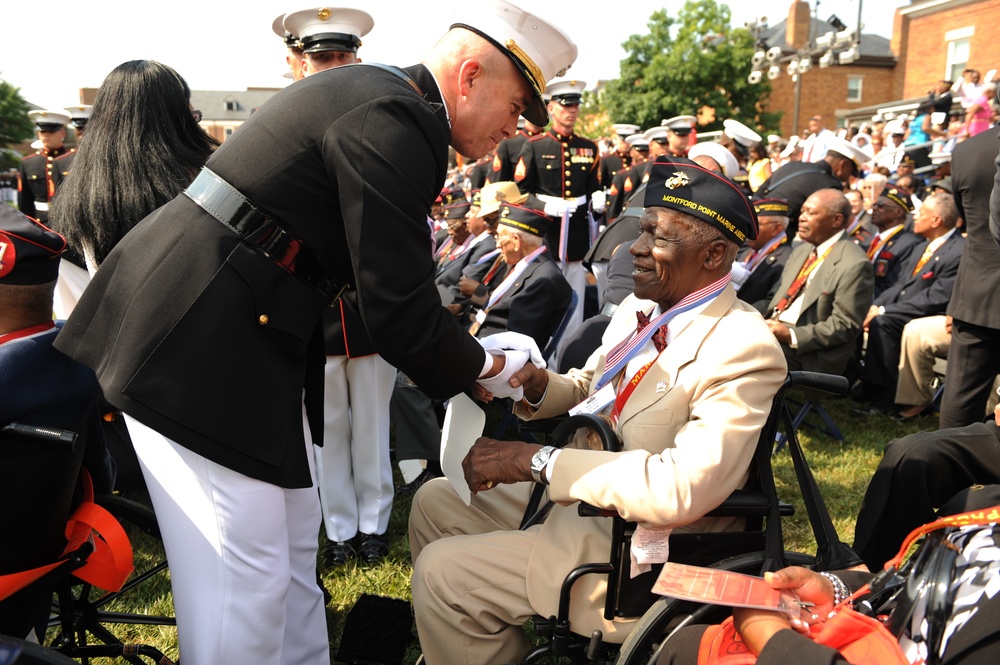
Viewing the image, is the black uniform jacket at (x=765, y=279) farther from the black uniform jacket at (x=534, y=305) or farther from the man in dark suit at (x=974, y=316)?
the man in dark suit at (x=974, y=316)

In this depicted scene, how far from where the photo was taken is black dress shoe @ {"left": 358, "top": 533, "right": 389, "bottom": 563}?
399 centimetres

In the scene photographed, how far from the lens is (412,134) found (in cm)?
188

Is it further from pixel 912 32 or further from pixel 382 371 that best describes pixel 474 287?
pixel 912 32

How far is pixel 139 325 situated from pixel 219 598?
711 millimetres

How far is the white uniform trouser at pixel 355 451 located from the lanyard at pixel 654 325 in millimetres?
1647

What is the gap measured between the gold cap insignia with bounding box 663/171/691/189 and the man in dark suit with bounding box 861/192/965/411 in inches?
180

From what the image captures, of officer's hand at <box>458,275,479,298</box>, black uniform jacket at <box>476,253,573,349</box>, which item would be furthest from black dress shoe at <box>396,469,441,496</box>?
officer's hand at <box>458,275,479,298</box>

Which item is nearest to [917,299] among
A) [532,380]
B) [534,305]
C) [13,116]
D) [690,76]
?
[534,305]

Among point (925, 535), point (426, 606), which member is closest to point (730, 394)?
point (925, 535)

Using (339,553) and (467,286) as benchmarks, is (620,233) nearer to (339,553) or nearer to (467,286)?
(467,286)

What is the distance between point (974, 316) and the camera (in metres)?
4.10

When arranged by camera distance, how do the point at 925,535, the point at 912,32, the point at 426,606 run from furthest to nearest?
the point at 912,32 < the point at 426,606 < the point at 925,535

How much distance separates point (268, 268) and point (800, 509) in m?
3.68

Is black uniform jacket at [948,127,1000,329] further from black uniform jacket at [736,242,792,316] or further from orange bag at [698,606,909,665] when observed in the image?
orange bag at [698,606,909,665]
